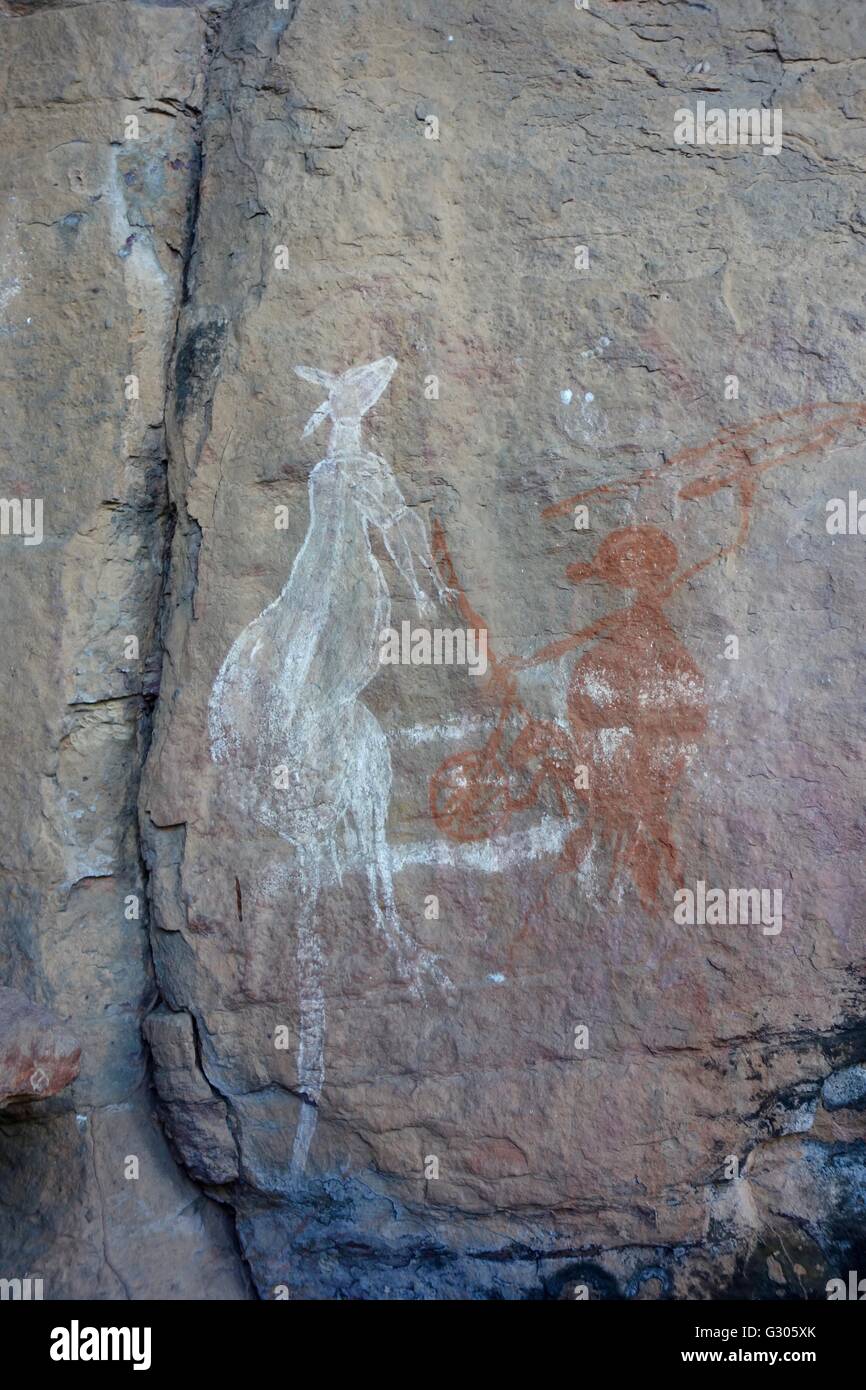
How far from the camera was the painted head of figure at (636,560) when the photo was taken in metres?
3.01

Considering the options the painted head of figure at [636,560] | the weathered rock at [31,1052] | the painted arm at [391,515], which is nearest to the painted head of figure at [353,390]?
the painted arm at [391,515]

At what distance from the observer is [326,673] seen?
3.09 metres

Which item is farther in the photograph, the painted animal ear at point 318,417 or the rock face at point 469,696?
the painted animal ear at point 318,417

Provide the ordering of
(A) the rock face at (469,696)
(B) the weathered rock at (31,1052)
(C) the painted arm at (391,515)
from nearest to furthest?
(B) the weathered rock at (31,1052), (A) the rock face at (469,696), (C) the painted arm at (391,515)

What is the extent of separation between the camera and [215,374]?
10.4ft

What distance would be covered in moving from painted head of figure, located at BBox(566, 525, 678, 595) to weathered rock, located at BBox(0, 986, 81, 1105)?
65.6 inches

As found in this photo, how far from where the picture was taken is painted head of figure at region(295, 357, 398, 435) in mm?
3096

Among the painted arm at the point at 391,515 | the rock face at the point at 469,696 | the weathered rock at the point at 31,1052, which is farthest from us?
the painted arm at the point at 391,515

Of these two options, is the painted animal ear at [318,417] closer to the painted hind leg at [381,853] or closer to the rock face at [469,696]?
the rock face at [469,696]

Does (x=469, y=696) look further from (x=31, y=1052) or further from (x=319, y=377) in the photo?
(x=31, y=1052)

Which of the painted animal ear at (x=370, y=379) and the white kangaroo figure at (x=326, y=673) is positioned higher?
the painted animal ear at (x=370, y=379)

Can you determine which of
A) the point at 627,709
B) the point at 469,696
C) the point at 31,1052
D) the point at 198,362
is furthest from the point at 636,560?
the point at 31,1052

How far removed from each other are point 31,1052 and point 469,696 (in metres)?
1.31

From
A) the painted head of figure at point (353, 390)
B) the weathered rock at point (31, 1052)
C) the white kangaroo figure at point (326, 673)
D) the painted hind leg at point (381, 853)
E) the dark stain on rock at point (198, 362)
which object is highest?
the dark stain on rock at point (198, 362)
